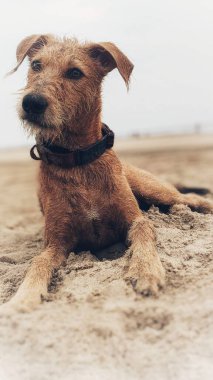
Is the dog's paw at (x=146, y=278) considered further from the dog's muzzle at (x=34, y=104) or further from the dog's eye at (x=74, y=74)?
the dog's eye at (x=74, y=74)

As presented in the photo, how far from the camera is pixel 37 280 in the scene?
2.99 metres

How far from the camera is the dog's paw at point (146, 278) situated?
2.66m

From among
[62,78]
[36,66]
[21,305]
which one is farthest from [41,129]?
[21,305]

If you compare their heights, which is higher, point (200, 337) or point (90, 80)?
point (90, 80)

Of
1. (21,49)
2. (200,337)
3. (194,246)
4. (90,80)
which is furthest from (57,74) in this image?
(200,337)

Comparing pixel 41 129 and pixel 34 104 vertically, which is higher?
pixel 34 104

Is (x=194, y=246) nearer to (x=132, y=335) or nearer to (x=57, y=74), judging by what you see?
(x=132, y=335)

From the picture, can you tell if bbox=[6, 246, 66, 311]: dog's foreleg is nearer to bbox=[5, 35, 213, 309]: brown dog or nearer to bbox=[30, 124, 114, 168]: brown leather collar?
bbox=[5, 35, 213, 309]: brown dog

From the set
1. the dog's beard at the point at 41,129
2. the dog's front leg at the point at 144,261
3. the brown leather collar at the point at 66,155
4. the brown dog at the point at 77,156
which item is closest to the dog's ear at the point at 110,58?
the brown dog at the point at 77,156

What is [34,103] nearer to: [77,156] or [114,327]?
[77,156]

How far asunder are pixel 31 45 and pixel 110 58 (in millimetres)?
729

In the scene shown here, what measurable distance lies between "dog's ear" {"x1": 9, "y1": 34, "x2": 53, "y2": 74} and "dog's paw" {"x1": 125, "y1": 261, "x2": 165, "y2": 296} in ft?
7.23

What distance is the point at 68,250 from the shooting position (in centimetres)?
363

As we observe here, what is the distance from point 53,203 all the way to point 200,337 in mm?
1778
